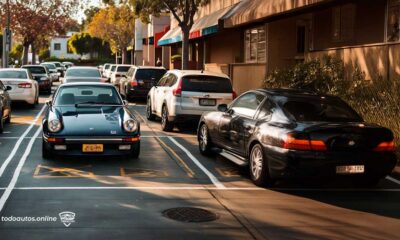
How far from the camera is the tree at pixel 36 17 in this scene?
51.2 metres

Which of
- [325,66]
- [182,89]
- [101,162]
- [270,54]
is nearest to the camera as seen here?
[101,162]

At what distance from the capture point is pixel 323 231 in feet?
21.3

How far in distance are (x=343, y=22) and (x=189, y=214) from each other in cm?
1428

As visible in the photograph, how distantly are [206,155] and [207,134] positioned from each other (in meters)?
0.45

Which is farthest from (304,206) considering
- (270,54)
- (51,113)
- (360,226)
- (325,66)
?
(270,54)

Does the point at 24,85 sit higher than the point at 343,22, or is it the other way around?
the point at 343,22

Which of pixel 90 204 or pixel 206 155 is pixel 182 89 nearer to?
pixel 206 155

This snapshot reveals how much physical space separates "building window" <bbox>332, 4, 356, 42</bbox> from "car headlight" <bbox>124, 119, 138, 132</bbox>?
10.6 meters

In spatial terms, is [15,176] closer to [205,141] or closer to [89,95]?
[89,95]

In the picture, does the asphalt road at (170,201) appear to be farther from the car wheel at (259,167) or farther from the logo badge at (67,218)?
the car wheel at (259,167)

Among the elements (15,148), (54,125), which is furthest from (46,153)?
(15,148)

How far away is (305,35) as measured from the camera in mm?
23062

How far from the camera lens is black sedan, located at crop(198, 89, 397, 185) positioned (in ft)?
26.5

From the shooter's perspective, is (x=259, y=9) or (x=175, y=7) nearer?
(x=259, y=9)
